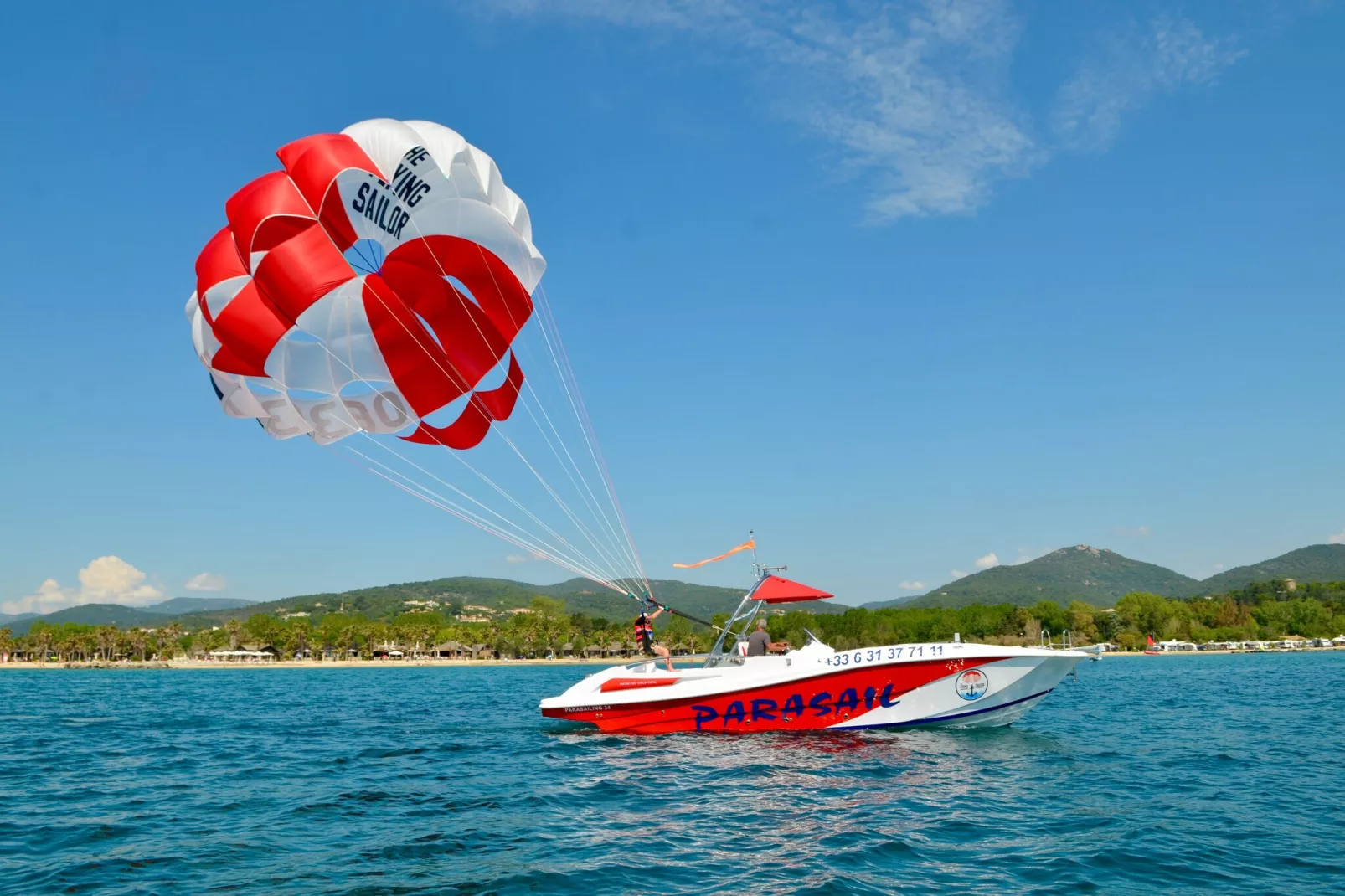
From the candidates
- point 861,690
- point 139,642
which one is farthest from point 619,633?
point 861,690

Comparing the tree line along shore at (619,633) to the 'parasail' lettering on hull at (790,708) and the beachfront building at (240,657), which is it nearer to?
the beachfront building at (240,657)

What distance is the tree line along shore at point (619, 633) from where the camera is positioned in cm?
11988

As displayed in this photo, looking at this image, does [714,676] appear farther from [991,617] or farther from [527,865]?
[991,617]

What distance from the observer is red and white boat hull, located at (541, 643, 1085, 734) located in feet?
53.3

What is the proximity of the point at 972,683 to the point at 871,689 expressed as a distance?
183 centimetres

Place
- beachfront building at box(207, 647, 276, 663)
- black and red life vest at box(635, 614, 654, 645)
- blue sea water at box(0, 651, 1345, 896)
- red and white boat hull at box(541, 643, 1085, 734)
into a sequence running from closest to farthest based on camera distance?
1. blue sea water at box(0, 651, 1345, 896)
2. red and white boat hull at box(541, 643, 1085, 734)
3. black and red life vest at box(635, 614, 654, 645)
4. beachfront building at box(207, 647, 276, 663)

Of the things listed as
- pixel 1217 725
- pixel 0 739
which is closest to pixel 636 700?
pixel 1217 725

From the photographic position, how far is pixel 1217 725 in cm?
2019

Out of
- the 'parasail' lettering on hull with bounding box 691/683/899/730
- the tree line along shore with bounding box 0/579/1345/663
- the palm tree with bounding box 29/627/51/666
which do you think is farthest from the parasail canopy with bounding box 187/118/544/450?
the palm tree with bounding box 29/627/51/666

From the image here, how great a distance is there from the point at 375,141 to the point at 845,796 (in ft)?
38.1

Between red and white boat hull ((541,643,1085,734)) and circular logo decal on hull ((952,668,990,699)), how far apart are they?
15 mm

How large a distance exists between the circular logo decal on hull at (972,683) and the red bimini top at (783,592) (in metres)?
2.92

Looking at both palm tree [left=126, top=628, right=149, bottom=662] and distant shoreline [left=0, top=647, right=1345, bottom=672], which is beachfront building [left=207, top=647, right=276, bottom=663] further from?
palm tree [left=126, top=628, right=149, bottom=662]

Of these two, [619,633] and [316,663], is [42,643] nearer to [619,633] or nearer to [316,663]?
[316,663]
